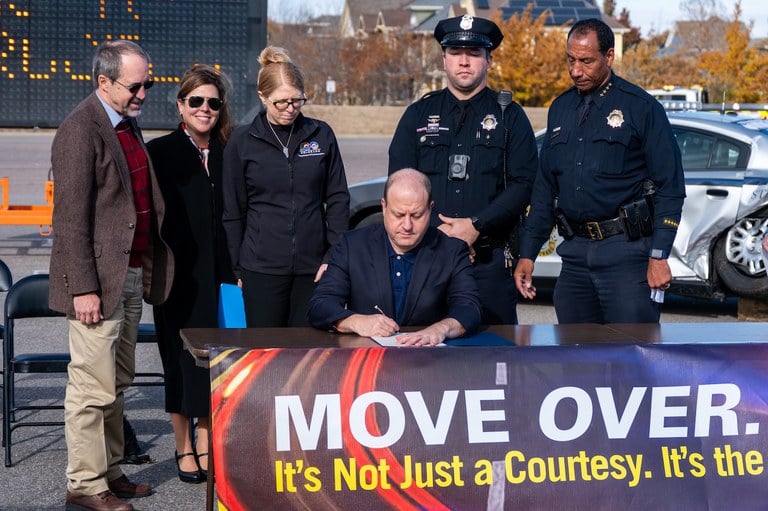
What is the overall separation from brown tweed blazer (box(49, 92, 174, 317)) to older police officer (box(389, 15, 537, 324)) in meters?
1.21

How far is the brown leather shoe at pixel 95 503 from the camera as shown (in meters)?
4.66

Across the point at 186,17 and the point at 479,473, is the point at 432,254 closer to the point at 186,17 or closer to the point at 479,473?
the point at 479,473

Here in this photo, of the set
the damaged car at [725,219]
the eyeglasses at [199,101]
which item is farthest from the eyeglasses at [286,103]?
the damaged car at [725,219]

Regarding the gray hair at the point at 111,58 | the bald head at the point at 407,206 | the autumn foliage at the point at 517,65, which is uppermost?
the autumn foliage at the point at 517,65

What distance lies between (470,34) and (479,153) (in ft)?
1.71

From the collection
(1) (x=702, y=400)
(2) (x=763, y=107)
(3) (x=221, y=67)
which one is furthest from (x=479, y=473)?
(2) (x=763, y=107)

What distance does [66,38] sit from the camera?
975 cm

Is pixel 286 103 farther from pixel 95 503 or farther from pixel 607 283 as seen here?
pixel 95 503

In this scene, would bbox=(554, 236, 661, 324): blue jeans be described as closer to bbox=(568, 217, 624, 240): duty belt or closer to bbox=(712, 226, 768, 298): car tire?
bbox=(568, 217, 624, 240): duty belt

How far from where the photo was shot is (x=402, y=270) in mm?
4504

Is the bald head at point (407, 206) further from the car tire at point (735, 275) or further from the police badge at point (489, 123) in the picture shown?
the car tire at point (735, 275)

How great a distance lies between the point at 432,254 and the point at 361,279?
29 cm

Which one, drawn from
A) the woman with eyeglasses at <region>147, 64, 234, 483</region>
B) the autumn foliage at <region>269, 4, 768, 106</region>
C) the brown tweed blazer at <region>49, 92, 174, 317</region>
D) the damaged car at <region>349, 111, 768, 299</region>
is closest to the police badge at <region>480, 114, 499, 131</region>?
the woman with eyeglasses at <region>147, 64, 234, 483</region>

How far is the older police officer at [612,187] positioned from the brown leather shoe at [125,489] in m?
1.91
